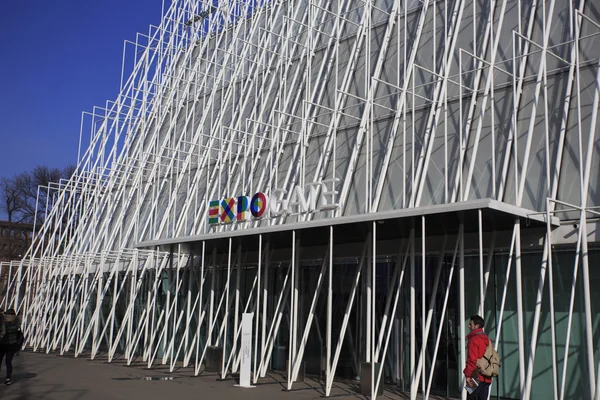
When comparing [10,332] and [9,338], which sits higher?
[10,332]

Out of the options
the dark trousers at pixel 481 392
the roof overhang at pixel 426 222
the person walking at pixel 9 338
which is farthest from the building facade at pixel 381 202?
the person walking at pixel 9 338

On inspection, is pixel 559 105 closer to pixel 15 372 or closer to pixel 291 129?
pixel 291 129

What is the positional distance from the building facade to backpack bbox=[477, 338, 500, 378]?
10.6 ft

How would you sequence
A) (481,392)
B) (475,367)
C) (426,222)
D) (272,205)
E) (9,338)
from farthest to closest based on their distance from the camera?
(272,205) < (9,338) < (426,222) < (481,392) < (475,367)

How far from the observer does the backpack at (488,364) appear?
1114cm

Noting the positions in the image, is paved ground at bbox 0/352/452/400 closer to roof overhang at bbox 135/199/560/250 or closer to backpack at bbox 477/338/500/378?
roof overhang at bbox 135/199/560/250

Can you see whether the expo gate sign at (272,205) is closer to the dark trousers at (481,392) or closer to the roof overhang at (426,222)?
the roof overhang at (426,222)

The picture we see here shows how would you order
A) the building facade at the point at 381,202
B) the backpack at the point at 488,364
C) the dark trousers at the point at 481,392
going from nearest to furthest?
the backpack at the point at 488,364
the dark trousers at the point at 481,392
the building facade at the point at 381,202

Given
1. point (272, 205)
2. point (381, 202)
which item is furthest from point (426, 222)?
point (272, 205)

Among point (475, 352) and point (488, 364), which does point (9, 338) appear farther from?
point (488, 364)

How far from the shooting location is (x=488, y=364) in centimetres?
1122

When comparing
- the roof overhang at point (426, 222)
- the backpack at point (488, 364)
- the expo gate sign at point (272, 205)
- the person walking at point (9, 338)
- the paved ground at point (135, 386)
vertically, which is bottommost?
the paved ground at point (135, 386)

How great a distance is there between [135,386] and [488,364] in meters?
10.6

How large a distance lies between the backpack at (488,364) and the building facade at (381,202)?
3226 mm
